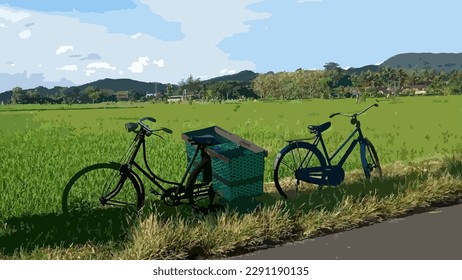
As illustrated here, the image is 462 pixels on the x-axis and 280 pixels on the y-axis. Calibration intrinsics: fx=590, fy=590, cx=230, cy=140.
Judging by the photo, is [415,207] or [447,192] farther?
[447,192]

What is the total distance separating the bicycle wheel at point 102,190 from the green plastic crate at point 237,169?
826mm

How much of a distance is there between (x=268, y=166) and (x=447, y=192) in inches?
116

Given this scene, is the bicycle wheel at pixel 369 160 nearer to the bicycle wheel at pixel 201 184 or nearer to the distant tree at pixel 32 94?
the bicycle wheel at pixel 201 184

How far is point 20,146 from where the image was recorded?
13.5 m

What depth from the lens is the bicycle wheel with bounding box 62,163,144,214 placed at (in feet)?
19.1

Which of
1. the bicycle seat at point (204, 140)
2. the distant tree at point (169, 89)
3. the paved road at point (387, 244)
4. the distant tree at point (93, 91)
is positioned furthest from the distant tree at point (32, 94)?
the paved road at point (387, 244)

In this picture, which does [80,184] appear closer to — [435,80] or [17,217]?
[17,217]

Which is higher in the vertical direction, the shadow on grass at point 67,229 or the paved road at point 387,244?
the shadow on grass at point 67,229

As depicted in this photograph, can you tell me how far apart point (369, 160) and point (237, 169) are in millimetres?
3166

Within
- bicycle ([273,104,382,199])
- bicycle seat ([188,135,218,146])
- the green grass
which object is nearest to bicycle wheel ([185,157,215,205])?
bicycle seat ([188,135,218,146])

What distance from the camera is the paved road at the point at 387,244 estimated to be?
5.29 m

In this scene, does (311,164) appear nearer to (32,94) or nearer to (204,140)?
(204,140)

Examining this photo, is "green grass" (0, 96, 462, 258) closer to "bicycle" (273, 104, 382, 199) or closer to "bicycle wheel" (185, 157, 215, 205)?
"bicycle" (273, 104, 382, 199)
